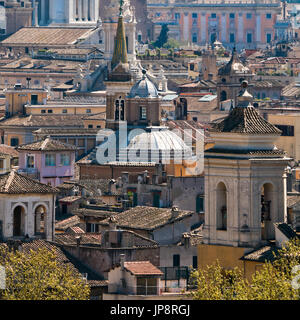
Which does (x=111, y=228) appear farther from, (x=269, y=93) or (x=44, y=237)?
(x=269, y=93)

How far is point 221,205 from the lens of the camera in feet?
113

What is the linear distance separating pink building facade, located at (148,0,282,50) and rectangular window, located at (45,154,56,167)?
Result: 118810mm

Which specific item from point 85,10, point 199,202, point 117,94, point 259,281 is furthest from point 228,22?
point 259,281

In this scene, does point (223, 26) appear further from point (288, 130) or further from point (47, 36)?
point (288, 130)

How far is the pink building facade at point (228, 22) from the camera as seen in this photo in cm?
18838

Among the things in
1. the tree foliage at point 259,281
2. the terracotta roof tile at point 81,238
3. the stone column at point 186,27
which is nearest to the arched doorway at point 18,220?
the terracotta roof tile at point 81,238

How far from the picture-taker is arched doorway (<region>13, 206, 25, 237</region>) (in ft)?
138

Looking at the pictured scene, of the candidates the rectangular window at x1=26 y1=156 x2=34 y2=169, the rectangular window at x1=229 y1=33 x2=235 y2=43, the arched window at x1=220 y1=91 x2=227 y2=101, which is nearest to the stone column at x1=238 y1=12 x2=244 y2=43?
the rectangular window at x1=229 y1=33 x2=235 y2=43

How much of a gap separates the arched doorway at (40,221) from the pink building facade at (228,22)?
14122 cm

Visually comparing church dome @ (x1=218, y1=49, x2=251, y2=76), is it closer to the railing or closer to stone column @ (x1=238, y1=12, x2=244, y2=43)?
the railing

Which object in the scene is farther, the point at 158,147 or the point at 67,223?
the point at 158,147

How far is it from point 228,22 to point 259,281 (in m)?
166
